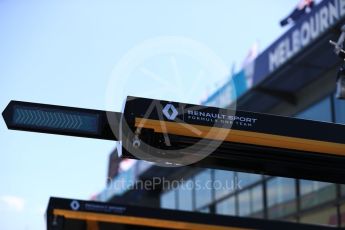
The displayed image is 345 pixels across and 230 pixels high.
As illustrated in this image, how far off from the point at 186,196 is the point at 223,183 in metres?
3.07

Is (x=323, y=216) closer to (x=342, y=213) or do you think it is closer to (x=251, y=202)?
(x=342, y=213)

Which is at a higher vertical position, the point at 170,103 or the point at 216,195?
the point at 216,195

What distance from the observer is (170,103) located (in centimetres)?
570

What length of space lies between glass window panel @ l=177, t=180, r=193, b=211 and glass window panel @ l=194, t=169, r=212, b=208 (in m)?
0.37

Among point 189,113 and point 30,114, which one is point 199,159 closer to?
point 189,113

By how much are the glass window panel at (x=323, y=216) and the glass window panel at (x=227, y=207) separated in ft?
13.4

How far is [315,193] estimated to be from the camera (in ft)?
52.2

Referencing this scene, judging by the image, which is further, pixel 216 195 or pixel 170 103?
pixel 216 195

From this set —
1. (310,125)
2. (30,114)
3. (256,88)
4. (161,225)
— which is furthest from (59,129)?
(256,88)

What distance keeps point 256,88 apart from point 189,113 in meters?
11.5

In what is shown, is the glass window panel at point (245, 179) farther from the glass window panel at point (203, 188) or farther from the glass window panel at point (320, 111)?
the glass window panel at point (320, 111)

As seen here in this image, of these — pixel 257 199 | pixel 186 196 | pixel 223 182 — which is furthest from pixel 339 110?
pixel 186 196

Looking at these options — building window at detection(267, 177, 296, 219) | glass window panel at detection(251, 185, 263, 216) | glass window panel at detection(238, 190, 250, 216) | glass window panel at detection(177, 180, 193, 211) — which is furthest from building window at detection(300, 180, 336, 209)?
glass window panel at detection(177, 180, 193, 211)

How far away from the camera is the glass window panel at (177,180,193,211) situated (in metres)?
23.1
